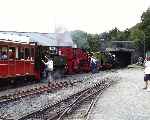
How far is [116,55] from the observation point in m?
58.8

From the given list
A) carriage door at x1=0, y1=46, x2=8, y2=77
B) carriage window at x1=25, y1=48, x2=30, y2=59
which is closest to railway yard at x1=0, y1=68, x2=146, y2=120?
carriage door at x1=0, y1=46, x2=8, y2=77

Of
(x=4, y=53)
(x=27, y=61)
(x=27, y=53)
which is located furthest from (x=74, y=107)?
(x=27, y=53)

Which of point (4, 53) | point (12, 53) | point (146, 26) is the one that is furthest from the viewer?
point (146, 26)

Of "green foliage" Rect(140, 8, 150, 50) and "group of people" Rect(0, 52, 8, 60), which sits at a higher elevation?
"green foliage" Rect(140, 8, 150, 50)

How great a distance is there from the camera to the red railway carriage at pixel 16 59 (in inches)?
891

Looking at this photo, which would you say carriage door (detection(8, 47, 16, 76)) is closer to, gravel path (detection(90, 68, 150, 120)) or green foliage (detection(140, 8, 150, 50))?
gravel path (detection(90, 68, 150, 120))

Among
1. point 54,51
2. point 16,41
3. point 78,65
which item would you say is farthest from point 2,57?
point 78,65

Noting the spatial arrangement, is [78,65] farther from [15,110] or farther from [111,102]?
[15,110]

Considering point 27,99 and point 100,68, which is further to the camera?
point 100,68

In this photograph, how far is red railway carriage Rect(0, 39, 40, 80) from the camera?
22625 mm

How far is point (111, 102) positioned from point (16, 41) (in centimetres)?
884

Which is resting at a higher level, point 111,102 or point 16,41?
point 16,41

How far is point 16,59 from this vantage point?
24328mm

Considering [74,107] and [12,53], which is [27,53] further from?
[74,107]
